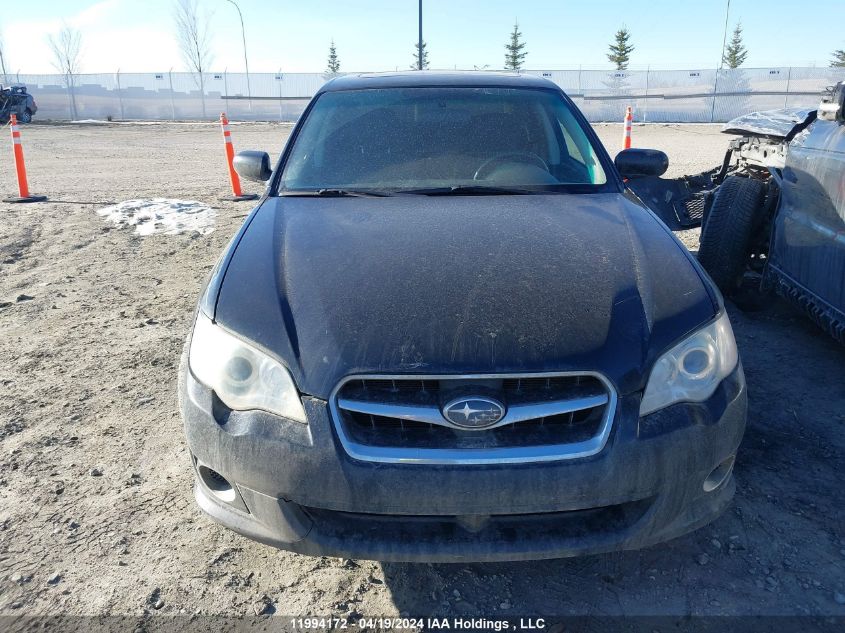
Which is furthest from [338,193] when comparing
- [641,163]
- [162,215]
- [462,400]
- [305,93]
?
[305,93]

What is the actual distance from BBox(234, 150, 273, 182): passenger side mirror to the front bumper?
1.87m

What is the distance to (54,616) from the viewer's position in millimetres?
2096

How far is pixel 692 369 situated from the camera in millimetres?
1924

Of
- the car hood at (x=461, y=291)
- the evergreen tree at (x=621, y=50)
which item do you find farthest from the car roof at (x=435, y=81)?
the evergreen tree at (x=621, y=50)

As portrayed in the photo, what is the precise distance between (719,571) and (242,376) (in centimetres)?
175

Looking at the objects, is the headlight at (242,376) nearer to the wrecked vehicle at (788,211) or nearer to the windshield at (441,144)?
the windshield at (441,144)

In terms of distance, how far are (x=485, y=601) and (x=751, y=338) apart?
301 cm

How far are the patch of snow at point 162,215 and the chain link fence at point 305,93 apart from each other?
2610 centimetres

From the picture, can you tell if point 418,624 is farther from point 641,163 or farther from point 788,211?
point 788,211

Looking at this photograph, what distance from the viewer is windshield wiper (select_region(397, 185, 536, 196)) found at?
2.92 meters

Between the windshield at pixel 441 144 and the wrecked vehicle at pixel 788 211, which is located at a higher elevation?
the windshield at pixel 441 144

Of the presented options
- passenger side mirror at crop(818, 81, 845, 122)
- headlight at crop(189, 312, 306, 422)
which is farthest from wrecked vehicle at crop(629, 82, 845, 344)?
headlight at crop(189, 312, 306, 422)

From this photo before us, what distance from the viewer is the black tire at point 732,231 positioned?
4.63 m

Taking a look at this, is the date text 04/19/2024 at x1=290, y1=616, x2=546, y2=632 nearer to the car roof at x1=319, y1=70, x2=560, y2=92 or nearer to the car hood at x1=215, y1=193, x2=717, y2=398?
the car hood at x1=215, y1=193, x2=717, y2=398
